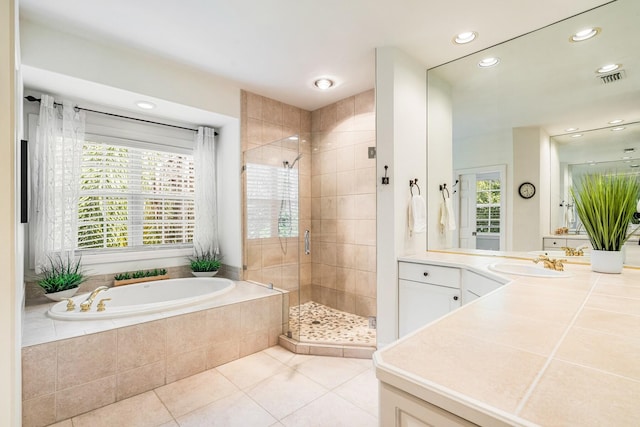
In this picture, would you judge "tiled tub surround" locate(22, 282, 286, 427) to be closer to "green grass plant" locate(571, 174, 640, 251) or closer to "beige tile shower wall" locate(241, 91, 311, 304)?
"beige tile shower wall" locate(241, 91, 311, 304)

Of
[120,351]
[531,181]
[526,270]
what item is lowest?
[120,351]

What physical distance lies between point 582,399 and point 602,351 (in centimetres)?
28

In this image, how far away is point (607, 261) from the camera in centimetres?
164

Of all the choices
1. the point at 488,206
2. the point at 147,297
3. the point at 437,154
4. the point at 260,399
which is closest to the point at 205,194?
the point at 147,297

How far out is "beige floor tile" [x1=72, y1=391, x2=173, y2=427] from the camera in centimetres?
173

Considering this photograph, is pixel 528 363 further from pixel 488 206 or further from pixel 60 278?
pixel 60 278

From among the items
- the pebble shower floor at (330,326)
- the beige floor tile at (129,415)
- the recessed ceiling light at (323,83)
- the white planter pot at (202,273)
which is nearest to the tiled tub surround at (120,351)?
the beige floor tile at (129,415)

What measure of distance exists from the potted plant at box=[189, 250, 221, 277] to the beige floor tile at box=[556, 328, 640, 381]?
3177 mm

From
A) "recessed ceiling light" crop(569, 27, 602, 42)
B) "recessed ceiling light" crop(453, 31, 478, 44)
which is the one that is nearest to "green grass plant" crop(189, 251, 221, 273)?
"recessed ceiling light" crop(453, 31, 478, 44)

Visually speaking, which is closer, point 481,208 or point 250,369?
point 250,369

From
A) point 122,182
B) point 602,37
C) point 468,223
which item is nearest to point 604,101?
point 602,37

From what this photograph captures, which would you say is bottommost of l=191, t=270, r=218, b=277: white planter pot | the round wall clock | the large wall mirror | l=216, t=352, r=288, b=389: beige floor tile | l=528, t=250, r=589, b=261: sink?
l=216, t=352, r=288, b=389: beige floor tile

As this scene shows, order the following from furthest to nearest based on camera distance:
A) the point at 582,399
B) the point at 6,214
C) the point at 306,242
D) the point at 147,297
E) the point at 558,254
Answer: the point at 306,242
the point at 147,297
the point at 558,254
the point at 6,214
the point at 582,399

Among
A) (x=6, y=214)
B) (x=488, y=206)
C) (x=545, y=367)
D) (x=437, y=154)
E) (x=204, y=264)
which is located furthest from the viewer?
(x=204, y=264)
